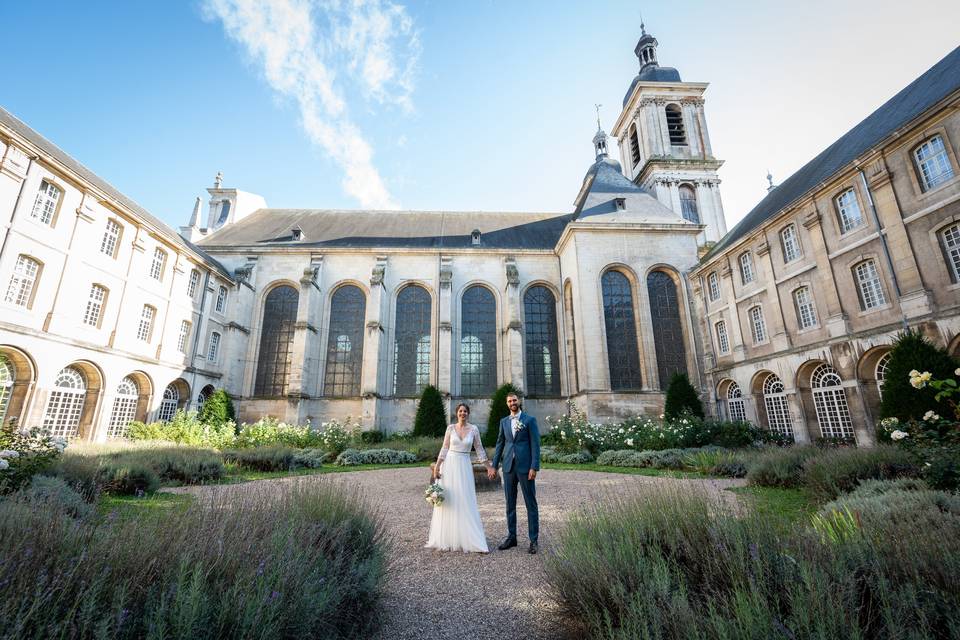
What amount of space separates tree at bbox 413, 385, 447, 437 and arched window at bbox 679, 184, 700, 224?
58.1ft

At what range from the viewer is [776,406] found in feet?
45.9

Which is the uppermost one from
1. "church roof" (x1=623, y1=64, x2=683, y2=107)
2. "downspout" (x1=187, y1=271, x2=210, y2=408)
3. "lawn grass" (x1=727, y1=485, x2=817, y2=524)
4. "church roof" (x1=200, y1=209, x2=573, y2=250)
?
"church roof" (x1=623, y1=64, x2=683, y2=107)

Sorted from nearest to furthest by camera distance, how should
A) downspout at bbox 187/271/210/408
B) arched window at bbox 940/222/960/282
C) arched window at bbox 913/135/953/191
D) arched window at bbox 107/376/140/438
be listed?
1. arched window at bbox 940/222/960/282
2. arched window at bbox 913/135/953/191
3. arched window at bbox 107/376/140/438
4. downspout at bbox 187/271/210/408

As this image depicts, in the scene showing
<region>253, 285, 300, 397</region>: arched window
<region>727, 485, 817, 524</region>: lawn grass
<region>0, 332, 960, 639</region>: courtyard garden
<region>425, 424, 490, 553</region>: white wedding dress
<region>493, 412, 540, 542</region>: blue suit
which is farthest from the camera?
<region>253, 285, 300, 397</region>: arched window

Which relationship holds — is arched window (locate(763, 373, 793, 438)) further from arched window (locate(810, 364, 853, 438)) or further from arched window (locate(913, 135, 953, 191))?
arched window (locate(913, 135, 953, 191))

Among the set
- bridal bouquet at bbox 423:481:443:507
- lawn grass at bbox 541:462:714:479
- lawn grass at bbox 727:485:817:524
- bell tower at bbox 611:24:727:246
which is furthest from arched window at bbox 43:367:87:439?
bell tower at bbox 611:24:727:246

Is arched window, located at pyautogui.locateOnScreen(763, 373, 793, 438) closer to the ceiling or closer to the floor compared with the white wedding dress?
closer to the ceiling

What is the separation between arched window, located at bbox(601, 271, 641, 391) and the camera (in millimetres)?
17297

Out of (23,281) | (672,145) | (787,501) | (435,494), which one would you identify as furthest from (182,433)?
(672,145)

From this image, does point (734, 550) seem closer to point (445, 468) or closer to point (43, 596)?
point (445, 468)

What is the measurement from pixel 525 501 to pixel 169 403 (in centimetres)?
1720

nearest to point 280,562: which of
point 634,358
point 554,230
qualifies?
point 634,358

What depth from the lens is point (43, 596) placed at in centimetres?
143

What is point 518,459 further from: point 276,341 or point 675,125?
point 675,125
